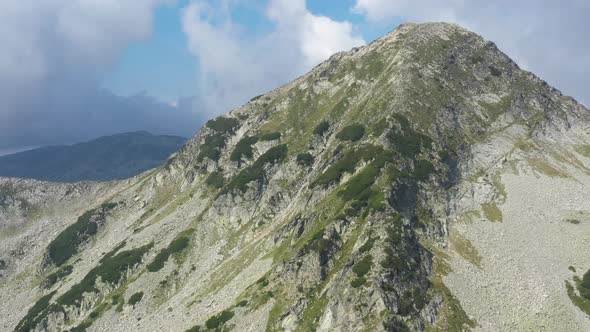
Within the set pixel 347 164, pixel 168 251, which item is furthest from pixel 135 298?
pixel 347 164

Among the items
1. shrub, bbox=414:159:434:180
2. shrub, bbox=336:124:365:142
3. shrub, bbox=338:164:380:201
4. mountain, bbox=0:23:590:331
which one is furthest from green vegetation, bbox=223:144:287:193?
shrub, bbox=414:159:434:180

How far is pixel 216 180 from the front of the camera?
420 ft

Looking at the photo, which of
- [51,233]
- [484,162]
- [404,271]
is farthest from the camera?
[51,233]

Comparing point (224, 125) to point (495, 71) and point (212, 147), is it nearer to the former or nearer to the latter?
point (212, 147)

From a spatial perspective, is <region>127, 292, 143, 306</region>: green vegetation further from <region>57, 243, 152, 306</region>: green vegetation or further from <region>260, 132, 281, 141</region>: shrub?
<region>260, 132, 281, 141</region>: shrub

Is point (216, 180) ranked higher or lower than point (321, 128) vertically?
lower

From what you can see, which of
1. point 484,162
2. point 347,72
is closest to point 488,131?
point 484,162

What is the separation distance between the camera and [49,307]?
104500mm

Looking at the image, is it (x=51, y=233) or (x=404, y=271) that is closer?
(x=404, y=271)

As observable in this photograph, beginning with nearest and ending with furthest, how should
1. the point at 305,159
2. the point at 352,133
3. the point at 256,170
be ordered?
the point at 352,133, the point at 305,159, the point at 256,170

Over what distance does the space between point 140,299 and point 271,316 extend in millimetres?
38243

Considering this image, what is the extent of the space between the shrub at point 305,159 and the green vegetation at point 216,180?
2268 centimetres

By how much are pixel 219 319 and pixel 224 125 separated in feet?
287

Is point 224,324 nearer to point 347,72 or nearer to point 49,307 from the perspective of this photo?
point 49,307
